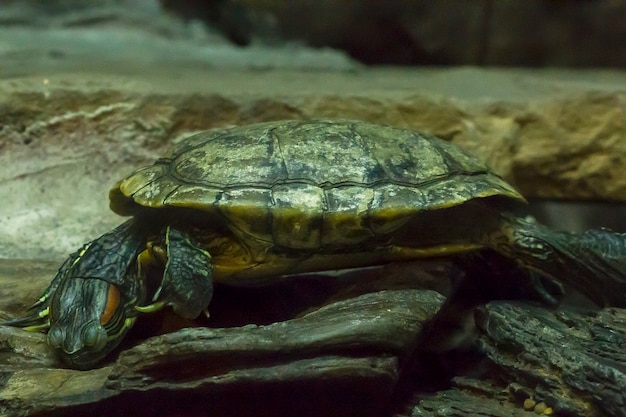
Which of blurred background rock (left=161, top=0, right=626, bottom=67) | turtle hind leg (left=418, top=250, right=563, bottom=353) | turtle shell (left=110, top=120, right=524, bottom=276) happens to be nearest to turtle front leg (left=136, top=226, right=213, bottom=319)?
turtle shell (left=110, top=120, right=524, bottom=276)

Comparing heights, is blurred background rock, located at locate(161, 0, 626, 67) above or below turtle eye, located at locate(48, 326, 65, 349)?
above

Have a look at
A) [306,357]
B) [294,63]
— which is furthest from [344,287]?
[294,63]

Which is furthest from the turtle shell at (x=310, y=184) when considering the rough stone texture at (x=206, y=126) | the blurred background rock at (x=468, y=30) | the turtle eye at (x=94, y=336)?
the blurred background rock at (x=468, y=30)

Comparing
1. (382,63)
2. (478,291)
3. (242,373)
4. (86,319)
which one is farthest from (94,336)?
(382,63)

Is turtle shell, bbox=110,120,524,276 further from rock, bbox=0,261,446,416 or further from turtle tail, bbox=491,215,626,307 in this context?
rock, bbox=0,261,446,416

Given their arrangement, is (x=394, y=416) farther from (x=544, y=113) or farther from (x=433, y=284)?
(x=544, y=113)

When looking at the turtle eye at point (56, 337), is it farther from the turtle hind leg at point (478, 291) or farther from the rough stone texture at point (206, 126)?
the turtle hind leg at point (478, 291)
